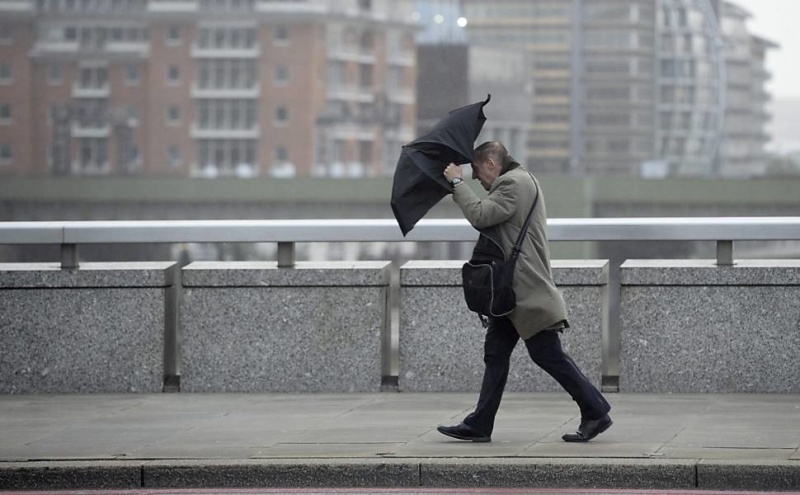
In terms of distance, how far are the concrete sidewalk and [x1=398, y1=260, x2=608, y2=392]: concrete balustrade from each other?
0.63 feet

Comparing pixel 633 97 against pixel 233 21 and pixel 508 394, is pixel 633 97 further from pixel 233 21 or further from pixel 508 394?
pixel 508 394

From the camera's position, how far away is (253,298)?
8734 mm

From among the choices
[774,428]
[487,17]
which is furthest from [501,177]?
[487,17]

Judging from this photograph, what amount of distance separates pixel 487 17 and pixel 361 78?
44.4 feet

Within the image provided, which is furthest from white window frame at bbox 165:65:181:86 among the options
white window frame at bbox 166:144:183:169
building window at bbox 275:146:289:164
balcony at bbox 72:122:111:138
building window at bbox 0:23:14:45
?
building window at bbox 0:23:14:45

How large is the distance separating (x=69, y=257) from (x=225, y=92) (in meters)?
97.2

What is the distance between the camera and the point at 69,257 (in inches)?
350

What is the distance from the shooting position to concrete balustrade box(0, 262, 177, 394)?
882cm

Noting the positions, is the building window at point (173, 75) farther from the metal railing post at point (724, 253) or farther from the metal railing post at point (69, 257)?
the metal railing post at point (724, 253)

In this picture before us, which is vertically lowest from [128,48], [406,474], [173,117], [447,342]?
[406,474]

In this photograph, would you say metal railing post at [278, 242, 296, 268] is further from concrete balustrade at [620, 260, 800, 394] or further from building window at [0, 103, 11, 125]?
building window at [0, 103, 11, 125]

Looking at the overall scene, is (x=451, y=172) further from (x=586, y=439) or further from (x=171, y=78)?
(x=171, y=78)

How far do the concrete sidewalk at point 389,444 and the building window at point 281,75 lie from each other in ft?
314

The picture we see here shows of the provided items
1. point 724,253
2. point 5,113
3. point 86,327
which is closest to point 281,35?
point 5,113
